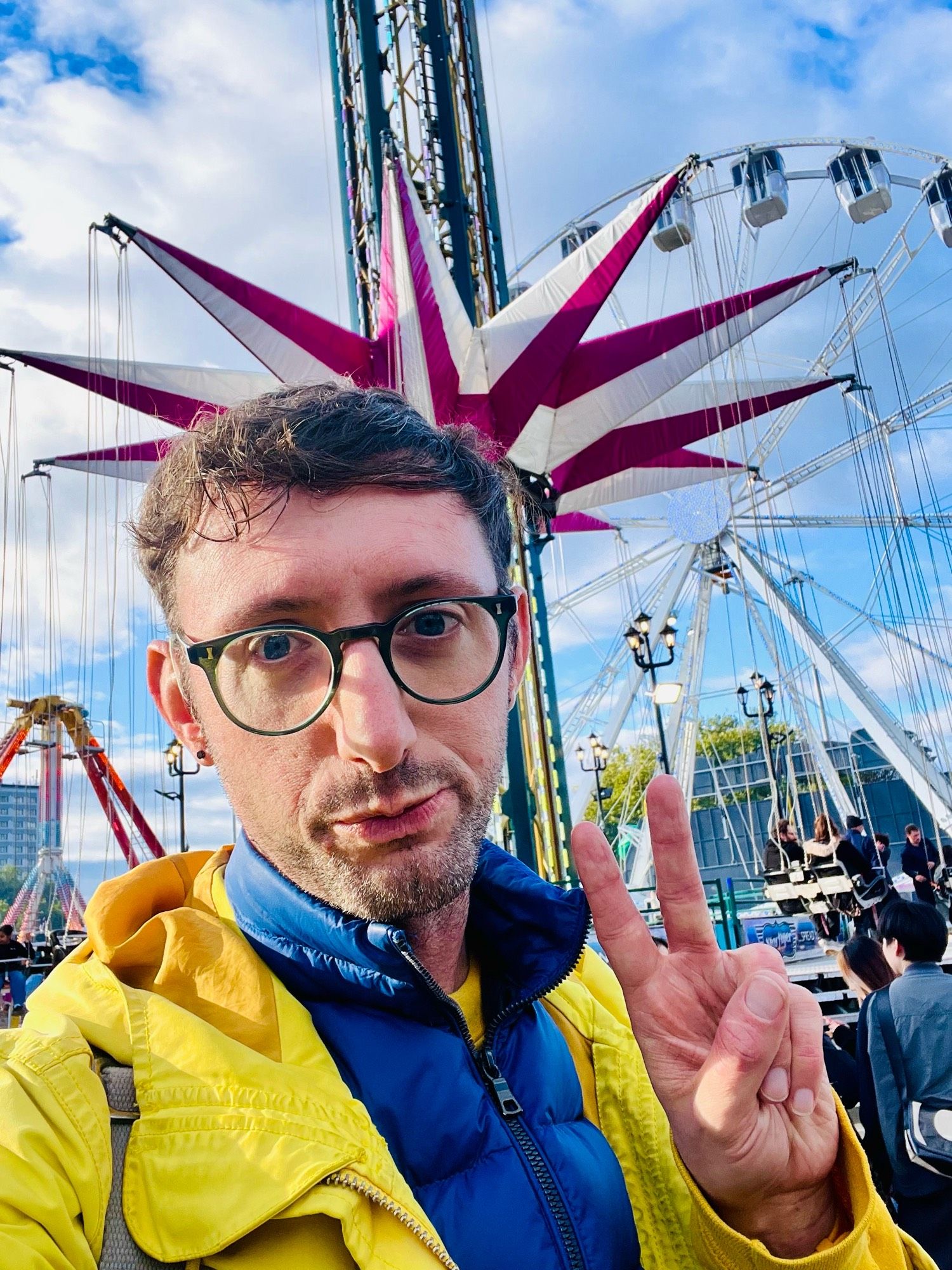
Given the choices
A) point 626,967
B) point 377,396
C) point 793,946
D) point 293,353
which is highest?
point 293,353

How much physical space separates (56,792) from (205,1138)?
2460cm

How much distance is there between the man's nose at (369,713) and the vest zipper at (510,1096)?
0.22m

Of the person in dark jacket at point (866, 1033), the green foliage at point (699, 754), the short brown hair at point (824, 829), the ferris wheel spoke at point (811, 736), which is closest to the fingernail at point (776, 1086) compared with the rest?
the person in dark jacket at point (866, 1033)

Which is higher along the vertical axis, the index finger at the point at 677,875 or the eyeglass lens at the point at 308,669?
the eyeglass lens at the point at 308,669

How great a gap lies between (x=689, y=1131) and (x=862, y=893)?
903 centimetres

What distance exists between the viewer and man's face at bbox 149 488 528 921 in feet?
3.68

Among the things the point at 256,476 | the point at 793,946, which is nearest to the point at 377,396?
the point at 256,476

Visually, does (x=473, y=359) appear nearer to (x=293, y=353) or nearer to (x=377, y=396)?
(x=293, y=353)

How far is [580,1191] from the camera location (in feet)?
3.83

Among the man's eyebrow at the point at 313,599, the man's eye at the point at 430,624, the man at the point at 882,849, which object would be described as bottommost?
the man at the point at 882,849

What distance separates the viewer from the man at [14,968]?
12.5 meters

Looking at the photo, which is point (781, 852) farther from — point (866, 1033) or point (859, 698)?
point (859, 698)

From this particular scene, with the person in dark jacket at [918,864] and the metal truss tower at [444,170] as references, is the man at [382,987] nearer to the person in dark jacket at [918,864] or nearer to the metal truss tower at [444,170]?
the metal truss tower at [444,170]

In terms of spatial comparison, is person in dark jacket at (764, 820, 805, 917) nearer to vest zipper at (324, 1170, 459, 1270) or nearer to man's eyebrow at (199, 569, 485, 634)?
man's eyebrow at (199, 569, 485, 634)
